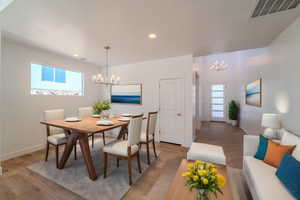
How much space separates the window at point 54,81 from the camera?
3268 mm

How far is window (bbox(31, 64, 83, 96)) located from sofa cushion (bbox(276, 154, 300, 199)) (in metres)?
4.87

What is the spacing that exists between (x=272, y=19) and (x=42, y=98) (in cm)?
513

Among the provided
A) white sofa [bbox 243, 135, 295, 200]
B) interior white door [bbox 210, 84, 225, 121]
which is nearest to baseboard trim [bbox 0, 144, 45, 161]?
white sofa [bbox 243, 135, 295, 200]

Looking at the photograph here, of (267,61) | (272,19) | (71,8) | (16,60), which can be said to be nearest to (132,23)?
(71,8)

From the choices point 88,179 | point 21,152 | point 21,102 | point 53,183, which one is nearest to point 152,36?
point 88,179

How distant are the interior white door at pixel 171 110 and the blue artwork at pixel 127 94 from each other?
813 millimetres

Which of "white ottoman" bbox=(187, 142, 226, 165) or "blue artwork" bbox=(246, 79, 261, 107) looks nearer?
"white ottoman" bbox=(187, 142, 226, 165)

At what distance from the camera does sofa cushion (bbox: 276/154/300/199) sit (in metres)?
1.14

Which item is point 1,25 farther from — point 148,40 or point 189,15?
point 189,15

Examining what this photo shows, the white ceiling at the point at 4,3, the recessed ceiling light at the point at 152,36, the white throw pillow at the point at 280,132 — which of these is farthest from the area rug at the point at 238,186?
the white ceiling at the point at 4,3

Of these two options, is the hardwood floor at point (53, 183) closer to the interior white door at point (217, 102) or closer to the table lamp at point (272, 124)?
the table lamp at point (272, 124)

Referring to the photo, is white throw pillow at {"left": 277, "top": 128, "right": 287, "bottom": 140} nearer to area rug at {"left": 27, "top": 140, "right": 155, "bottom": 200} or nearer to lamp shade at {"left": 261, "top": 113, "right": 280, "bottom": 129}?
lamp shade at {"left": 261, "top": 113, "right": 280, "bottom": 129}

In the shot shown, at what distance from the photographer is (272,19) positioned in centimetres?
191

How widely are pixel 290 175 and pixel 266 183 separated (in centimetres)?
23
